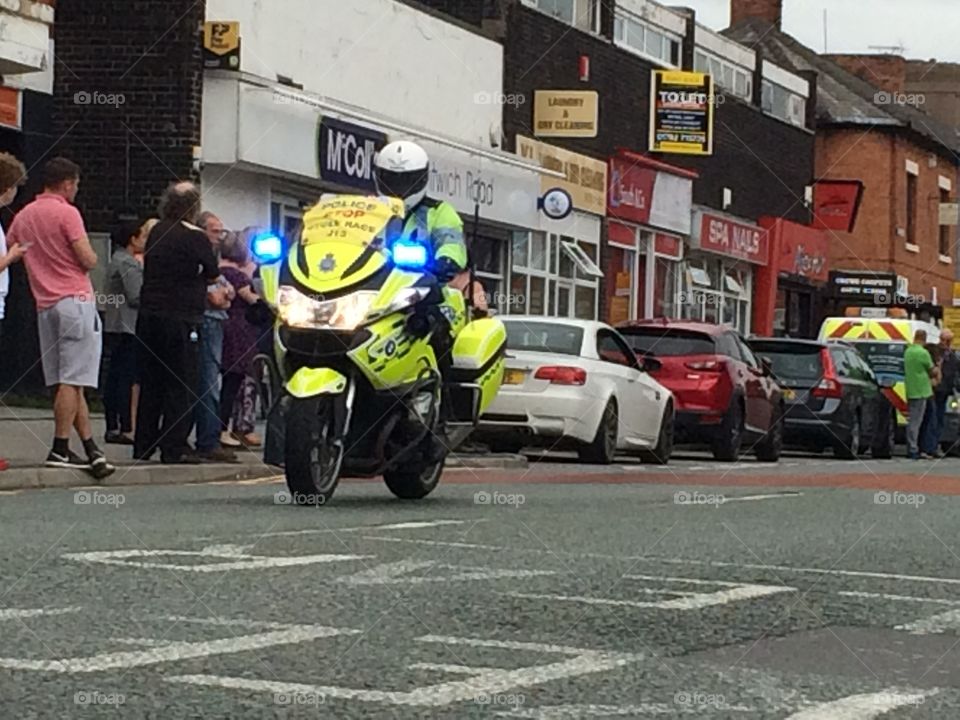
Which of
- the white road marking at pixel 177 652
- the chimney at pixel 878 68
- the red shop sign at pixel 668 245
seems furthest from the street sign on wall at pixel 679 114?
the white road marking at pixel 177 652

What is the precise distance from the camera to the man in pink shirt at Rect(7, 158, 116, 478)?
46.0 ft

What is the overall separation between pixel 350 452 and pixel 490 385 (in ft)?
4.89

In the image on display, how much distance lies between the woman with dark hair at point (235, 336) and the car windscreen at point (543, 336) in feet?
14.6

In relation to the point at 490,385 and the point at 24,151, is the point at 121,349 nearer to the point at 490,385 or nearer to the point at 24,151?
the point at 490,385

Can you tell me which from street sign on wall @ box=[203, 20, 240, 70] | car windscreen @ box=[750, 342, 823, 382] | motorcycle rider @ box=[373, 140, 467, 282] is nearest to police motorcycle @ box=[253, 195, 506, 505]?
motorcycle rider @ box=[373, 140, 467, 282]

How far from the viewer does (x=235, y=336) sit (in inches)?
703

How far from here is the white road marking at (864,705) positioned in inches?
234

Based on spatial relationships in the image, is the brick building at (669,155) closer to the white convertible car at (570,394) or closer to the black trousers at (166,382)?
the white convertible car at (570,394)

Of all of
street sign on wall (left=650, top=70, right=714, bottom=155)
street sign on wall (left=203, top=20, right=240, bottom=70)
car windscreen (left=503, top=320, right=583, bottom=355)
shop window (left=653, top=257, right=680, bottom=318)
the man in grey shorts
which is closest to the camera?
the man in grey shorts

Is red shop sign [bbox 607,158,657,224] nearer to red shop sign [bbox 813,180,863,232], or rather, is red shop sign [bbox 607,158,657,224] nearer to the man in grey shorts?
red shop sign [bbox 813,180,863,232]

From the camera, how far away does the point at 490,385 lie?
13375 mm

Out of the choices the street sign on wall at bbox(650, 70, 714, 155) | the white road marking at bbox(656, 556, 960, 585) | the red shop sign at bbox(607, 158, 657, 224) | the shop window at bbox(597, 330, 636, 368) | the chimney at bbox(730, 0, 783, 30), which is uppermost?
the chimney at bbox(730, 0, 783, 30)

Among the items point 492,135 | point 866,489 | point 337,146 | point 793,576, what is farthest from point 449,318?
point 492,135

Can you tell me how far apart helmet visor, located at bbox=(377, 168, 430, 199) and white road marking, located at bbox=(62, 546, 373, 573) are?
11.6 feet
